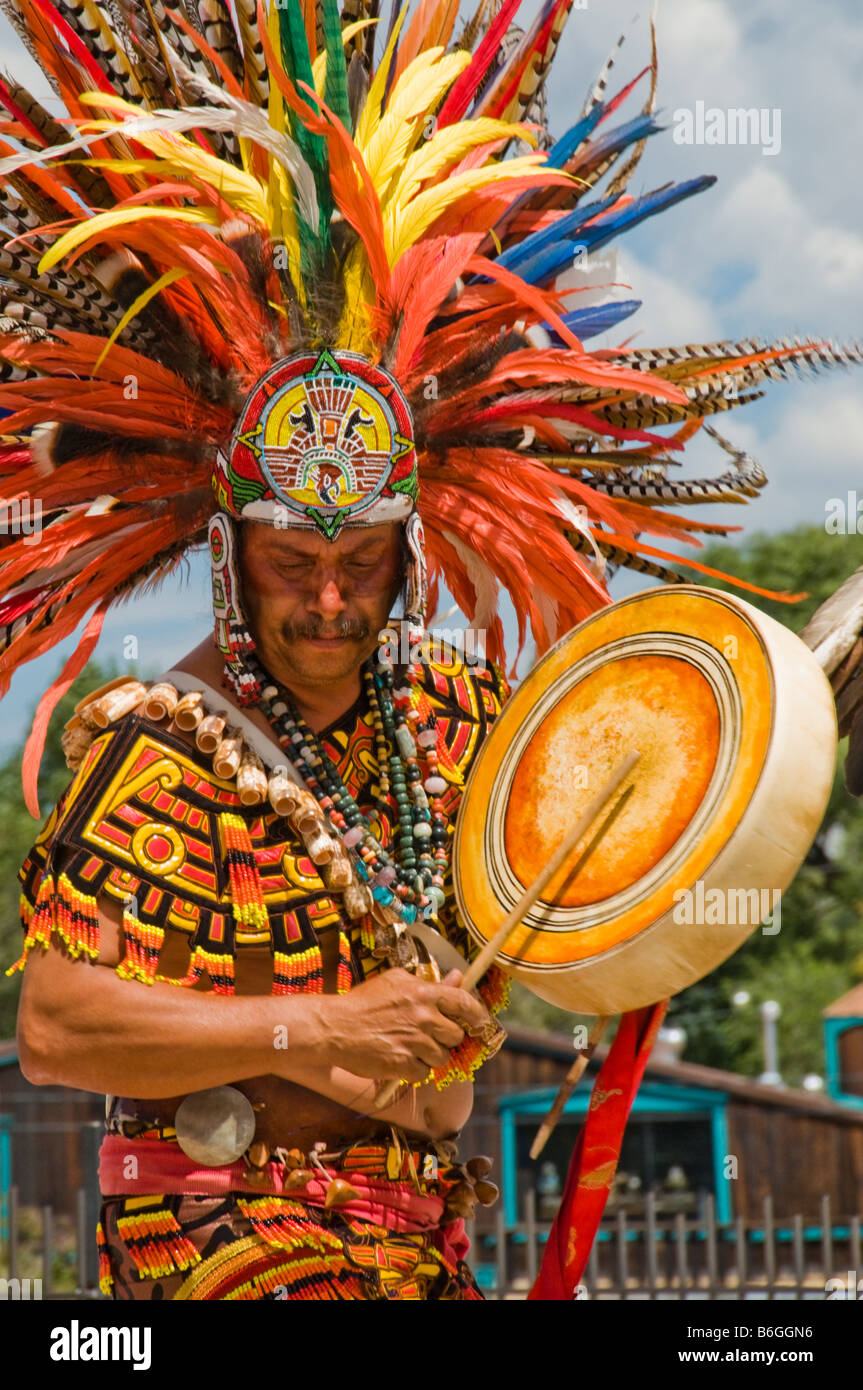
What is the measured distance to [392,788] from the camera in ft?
10.6

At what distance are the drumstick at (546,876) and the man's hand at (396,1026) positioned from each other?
4 cm

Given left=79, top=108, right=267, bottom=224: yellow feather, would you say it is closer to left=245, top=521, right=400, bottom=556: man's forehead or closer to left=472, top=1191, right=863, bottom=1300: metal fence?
left=245, top=521, right=400, bottom=556: man's forehead

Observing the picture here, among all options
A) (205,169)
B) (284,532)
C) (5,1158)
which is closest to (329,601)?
(284,532)

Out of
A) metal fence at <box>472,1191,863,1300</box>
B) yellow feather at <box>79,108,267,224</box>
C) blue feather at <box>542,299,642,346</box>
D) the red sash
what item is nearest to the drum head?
the red sash

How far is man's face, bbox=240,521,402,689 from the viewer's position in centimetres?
301

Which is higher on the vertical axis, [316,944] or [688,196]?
[688,196]

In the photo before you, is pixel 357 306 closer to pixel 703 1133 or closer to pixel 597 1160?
pixel 597 1160

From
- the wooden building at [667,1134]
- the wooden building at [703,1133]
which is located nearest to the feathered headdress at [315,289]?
the wooden building at [703,1133]

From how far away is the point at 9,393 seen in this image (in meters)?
3.22

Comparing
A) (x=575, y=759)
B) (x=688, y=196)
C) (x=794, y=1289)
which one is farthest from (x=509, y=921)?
(x=794, y=1289)

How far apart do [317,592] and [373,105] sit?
1.07m

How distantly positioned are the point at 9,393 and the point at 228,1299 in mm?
1786

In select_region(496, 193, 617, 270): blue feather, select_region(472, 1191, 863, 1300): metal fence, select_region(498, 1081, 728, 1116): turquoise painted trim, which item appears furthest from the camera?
select_region(498, 1081, 728, 1116): turquoise painted trim
